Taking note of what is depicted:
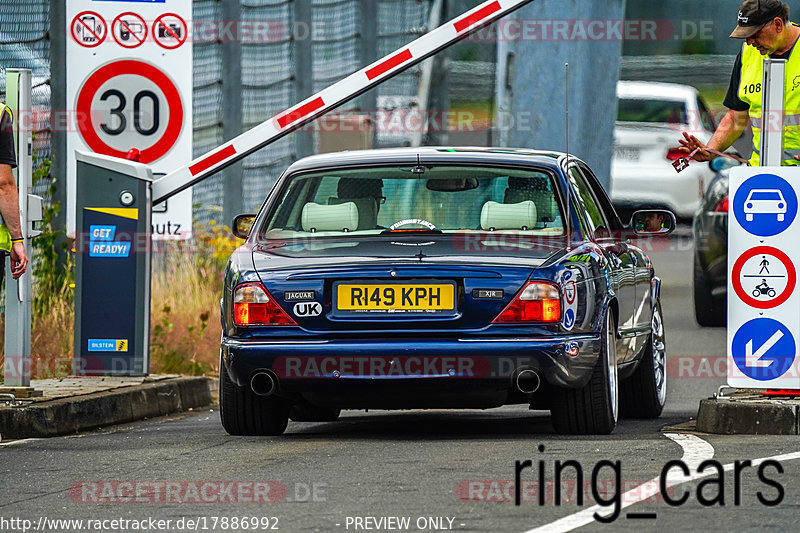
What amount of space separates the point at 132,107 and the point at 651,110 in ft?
52.9

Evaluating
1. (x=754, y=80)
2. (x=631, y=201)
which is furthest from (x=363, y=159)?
(x=631, y=201)

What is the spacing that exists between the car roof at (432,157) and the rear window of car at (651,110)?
57.6ft

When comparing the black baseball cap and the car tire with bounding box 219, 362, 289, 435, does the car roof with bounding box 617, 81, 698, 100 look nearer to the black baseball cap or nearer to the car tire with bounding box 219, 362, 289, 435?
the black baseball cap

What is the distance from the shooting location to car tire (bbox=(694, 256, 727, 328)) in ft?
54.9

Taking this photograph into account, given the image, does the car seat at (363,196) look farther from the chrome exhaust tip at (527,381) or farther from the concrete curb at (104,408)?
the concrete curb at (104,408)

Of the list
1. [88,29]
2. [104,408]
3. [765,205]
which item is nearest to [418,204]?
[765,205]

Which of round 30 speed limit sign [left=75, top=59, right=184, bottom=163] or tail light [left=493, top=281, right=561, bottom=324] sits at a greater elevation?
round 30 speed limit sign [left=75, top=59, right=184, bottom=163]

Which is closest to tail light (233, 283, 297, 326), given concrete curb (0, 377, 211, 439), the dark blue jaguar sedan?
the dark blue jaguar sedan

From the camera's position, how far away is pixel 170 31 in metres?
13.2

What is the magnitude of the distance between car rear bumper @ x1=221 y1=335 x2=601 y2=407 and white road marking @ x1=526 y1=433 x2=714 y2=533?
23.9 inches

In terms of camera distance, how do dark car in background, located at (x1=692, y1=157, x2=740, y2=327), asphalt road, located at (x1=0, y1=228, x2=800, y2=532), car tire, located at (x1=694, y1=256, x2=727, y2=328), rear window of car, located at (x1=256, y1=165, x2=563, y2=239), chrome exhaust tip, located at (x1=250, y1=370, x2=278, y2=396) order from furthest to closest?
car tire, located at (x1=694, y1=256, x2=727, y2=328) → dark car in background, located at (x1=692, y1=157, x2=740, y2=327) → rear window of car, located at (x1=256, y1=165, x2=563, y2=239) → chrome exhaust tip, located at (x1=250, y1=370, x2=278, y2=396) → asphalt road, located at (x1=0, y1=228, x2=800, y2=532)

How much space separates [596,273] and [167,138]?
4.62m

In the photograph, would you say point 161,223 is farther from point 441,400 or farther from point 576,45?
point 576,45

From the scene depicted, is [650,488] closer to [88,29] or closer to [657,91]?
[88,29]
